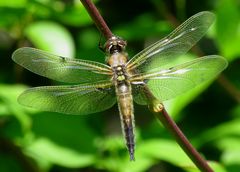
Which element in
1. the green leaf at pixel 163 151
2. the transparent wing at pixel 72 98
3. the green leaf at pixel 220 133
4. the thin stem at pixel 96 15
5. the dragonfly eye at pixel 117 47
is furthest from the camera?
the green leaf at pixel 220 133

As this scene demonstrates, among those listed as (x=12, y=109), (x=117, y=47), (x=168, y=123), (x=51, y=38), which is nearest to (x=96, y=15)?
(x=168, y=123)

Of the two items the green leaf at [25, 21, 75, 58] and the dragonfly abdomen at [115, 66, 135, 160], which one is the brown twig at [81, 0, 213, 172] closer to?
the dragonfly abdomen at [115, 66, 135, 160]

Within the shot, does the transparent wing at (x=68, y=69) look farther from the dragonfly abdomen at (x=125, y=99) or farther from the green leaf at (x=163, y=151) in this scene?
the green leaf at (x=163, y=151)

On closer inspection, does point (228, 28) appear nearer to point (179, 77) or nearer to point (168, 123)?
point (179, 77)

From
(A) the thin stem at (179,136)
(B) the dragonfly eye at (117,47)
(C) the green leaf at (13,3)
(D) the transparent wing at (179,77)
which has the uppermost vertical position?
(C) the green leaf at (13,3)

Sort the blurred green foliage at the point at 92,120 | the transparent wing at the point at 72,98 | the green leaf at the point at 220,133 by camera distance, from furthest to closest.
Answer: the green leaf at the point at 220,133, the blurred green foliage at the point at 92,120, the transparent wing at the point at 72,98

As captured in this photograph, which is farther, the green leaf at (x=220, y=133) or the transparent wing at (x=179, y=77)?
the green leaf at (x=220, y=133)

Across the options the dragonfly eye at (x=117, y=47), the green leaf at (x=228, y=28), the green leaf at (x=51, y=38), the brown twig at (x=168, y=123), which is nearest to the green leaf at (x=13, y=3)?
the green leaf at (x=51, y=38)
